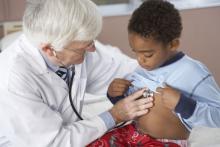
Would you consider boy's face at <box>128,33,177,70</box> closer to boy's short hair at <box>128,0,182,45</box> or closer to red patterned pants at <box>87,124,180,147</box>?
boy's short hair at <box>128,0,182,45</box>

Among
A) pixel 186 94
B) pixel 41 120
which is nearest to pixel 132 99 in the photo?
pixel 186 94

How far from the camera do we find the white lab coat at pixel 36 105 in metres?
1.29

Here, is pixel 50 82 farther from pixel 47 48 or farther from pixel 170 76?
pixel 170 76

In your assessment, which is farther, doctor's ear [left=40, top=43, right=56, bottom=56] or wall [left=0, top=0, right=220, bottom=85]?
wall [left=0, top=0, right=220, bottom=85]

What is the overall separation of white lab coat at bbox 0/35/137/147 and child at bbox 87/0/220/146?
0.27 m

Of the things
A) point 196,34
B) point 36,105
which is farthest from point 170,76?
point 196,34

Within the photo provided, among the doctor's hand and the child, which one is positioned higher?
the child

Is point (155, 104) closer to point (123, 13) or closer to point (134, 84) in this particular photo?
point (134, 84)

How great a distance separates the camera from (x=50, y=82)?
1.42 meters

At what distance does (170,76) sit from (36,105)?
525 millimetres

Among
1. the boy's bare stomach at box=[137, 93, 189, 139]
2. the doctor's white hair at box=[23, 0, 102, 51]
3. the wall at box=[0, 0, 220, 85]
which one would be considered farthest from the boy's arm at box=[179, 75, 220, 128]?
the wall at box=[0, 0, 220, 85]

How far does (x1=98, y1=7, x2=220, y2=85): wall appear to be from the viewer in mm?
2992

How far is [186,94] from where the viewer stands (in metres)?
1.30

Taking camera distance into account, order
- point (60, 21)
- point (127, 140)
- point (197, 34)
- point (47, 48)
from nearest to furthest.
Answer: point (60, 21) → point (47, 48) → point (127, 140) → point (197, 34)
